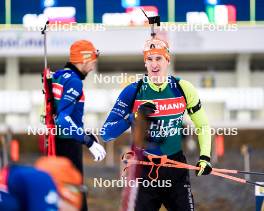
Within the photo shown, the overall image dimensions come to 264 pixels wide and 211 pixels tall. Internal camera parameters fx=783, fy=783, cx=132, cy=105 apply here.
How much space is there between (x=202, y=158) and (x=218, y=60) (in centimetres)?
1897

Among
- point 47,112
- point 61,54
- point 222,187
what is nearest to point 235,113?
point 61,54

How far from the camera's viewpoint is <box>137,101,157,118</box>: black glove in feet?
19.2

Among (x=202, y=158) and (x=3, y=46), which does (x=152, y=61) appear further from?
(x=3, y=46)

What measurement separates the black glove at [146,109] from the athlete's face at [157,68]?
0.66 ft

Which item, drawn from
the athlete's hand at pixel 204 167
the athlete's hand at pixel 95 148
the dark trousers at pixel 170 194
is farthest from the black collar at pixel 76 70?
the athlete's hand at pixel 204 167

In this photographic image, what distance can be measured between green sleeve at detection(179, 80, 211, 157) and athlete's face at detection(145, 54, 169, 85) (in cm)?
15

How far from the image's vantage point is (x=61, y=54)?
68.1 feet

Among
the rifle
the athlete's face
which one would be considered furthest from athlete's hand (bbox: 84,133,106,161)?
the athlete's face

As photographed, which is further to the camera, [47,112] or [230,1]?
[230,1]

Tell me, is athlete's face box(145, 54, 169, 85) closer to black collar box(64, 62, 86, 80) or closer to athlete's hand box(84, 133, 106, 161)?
black collar box(64, 62, 86, 80)

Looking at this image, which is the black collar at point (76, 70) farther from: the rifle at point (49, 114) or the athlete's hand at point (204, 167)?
the athlete's hand at point (204, 167)

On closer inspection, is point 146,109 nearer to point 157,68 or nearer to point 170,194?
point 157,68

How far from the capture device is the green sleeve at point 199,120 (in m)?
5.99

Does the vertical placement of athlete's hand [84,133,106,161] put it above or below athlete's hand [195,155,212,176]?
above
